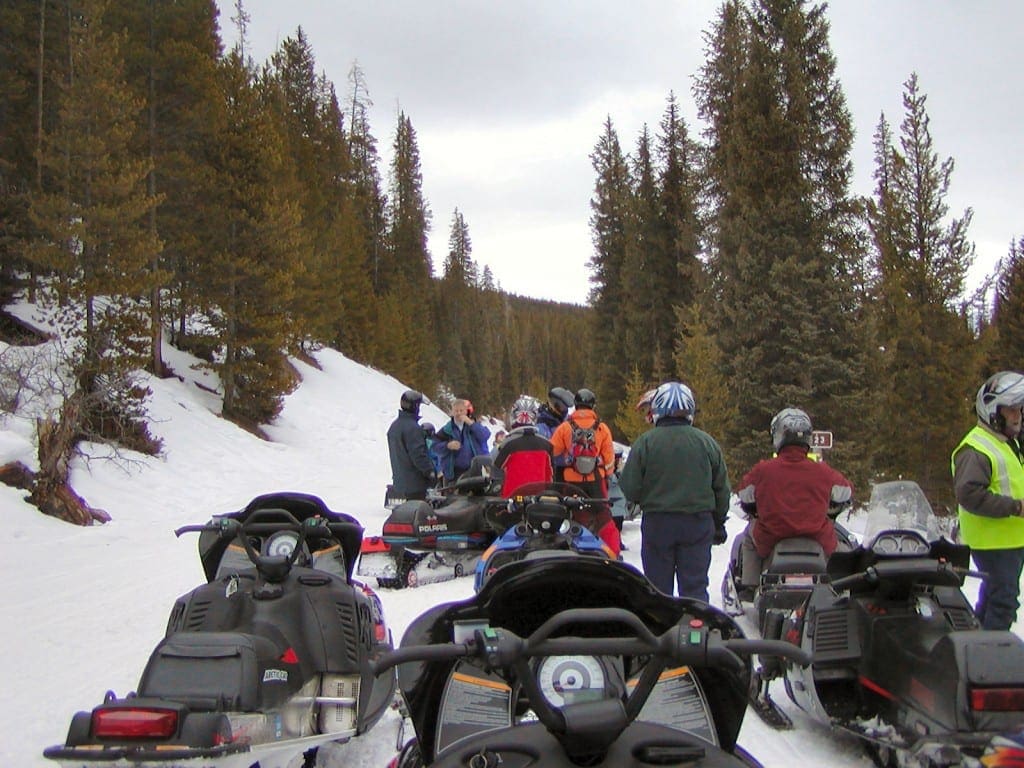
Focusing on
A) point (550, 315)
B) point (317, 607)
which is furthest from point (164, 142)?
point (550, 315)

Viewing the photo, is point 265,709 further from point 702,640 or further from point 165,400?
point 165,400

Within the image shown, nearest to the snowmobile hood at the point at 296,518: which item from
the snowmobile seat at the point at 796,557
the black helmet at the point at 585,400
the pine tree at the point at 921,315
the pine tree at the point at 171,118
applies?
the snowmobile seat at the point at 796,557

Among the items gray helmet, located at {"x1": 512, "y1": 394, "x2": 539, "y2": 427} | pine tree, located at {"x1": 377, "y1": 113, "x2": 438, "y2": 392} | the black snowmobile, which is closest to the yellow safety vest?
the black snowmobile

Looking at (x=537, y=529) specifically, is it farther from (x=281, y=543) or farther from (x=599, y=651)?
(x=599, y=651)

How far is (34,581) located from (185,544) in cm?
232

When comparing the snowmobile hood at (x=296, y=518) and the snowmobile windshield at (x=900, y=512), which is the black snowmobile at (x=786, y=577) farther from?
the snowmobile hood at (x=296, y=518)

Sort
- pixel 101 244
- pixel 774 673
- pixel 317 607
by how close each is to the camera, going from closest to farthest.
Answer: pixel 317 607 < pixel 774 673 < pixel 101 244

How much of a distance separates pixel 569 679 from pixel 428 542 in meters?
6.36

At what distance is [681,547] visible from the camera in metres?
5.70

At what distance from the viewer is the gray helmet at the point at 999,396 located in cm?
491

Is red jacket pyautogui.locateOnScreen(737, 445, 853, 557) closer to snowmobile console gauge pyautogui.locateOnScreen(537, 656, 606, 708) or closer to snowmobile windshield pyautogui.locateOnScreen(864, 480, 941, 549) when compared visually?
snowmobile windshield pyautogui.locateOnScreen(864, 480, 941, 549)

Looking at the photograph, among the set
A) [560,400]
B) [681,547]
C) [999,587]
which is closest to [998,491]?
[999,587]

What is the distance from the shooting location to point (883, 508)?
4.46 meters

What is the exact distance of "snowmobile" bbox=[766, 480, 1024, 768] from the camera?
324cm
